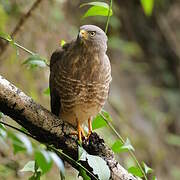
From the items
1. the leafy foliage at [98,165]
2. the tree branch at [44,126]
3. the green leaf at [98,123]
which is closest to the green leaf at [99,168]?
the leafy foliage at [98,165]

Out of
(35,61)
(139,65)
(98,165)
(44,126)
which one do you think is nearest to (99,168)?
(98,165)

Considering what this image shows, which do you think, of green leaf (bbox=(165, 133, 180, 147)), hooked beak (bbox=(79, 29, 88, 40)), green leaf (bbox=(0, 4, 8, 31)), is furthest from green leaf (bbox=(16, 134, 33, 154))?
green leaf (bbox=(165, 133, 180, 147))

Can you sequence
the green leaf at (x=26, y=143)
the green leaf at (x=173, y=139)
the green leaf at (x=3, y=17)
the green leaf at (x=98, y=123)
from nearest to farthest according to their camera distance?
the green leaf at (x=26, y=143)
the green leaf at (x=98, y=123)
the green leaf at (x=3, y=17)
the green leaf at (x=173, y=139)

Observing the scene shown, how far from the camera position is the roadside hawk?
191 cm

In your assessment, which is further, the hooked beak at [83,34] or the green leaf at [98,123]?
the hooked beak at [83,34]

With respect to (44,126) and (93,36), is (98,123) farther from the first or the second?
(93,36)

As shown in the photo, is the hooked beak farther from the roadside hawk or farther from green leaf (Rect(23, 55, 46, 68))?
green leaf (Rect(23, 55, 46, 68))

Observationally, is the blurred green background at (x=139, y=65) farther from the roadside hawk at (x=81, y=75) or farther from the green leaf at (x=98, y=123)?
the green leaf at (x=98, y=123)

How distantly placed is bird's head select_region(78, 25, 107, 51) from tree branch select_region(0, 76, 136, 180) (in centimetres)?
43

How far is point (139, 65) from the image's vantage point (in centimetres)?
591

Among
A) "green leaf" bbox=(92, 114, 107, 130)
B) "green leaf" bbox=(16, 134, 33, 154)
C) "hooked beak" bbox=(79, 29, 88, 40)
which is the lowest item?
"green leaf" bbox=(16, 134, 33, 154)

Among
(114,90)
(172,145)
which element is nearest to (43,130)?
(114,90)

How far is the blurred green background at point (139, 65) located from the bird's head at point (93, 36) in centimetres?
158

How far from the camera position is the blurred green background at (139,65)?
369 centimetres
